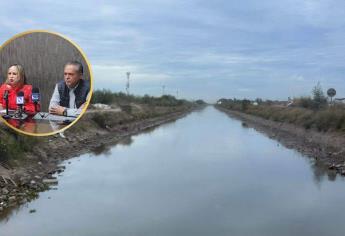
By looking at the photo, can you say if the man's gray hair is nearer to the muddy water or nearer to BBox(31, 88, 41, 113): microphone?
BBox(31, 88, 41, 113): microphone

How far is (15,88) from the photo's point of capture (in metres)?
4.09

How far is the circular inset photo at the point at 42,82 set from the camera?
3932 millimetres

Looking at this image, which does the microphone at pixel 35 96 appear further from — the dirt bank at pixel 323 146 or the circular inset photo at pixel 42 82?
the dirt bank at pixel 323 146

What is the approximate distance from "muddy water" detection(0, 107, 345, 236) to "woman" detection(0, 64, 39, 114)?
637cm

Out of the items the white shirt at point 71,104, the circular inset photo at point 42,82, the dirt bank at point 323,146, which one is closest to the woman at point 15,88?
the circular inset photo at point 42,82

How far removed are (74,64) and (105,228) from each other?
23.3 feet

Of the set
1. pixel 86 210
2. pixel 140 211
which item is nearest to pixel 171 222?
pixel 140 211

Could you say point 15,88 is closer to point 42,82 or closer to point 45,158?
point 42,82

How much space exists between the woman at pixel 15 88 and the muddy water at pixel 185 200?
637 cm

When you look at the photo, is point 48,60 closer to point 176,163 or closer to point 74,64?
point 74,64

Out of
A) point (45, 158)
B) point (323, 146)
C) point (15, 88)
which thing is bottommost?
point (323, 146)

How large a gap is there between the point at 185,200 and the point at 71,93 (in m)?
9.90

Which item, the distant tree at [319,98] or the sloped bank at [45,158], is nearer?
the sloped bank at [45,158]

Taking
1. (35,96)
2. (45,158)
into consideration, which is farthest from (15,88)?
(45,158)
